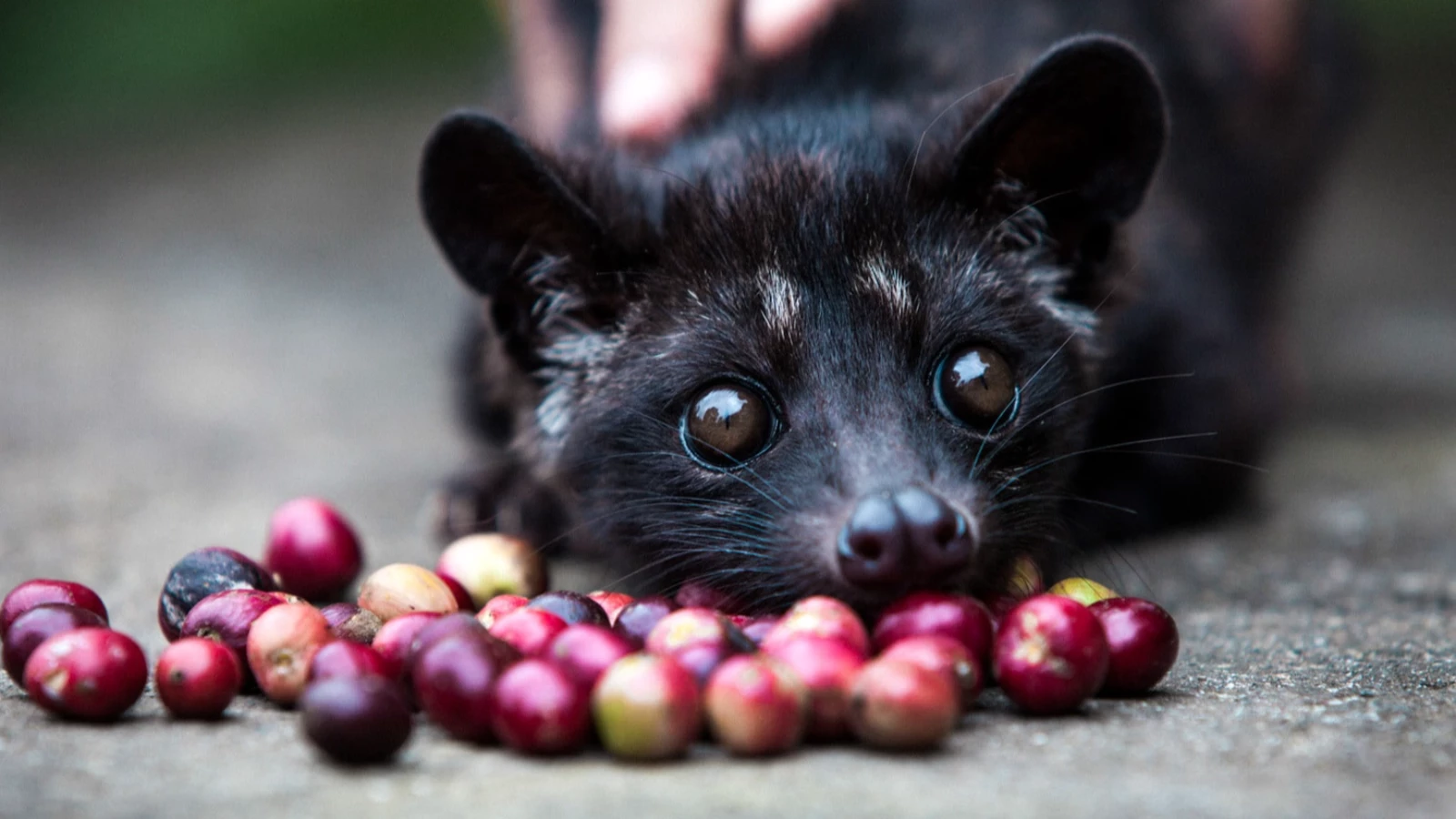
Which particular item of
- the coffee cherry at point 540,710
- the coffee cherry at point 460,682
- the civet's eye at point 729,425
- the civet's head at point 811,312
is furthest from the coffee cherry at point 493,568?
the coffee cherry at point 540,710

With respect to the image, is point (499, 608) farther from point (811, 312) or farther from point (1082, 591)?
point (1082, 591)

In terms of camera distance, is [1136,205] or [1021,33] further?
[1021,33]

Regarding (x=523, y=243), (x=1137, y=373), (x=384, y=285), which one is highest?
(x=384, y=285)

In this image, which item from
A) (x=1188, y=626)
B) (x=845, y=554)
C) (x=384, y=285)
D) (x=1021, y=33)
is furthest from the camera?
(x=384, y=285)

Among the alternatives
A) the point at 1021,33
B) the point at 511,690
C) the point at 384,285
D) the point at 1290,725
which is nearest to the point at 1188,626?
the point at 1290,725

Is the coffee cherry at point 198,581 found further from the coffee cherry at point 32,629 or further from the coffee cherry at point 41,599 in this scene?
the coffee cherry at point 32,629

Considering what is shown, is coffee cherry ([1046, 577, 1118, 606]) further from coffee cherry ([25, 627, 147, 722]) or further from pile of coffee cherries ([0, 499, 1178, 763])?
coffee cherry ([25, 627, 147, 722])

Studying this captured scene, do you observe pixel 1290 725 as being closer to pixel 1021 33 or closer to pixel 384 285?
pixel 1021 33

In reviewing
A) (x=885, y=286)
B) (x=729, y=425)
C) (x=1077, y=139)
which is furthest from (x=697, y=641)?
(x=1077, y=139)
